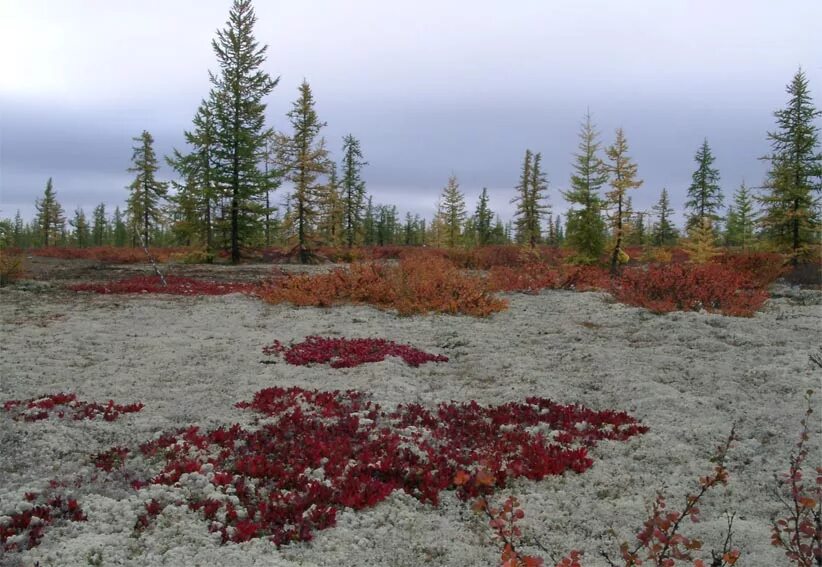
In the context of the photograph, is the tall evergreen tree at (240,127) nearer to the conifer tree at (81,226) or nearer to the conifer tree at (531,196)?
the conifer tree at (531,196)

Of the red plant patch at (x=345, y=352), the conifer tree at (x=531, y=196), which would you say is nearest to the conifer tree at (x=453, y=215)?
the conifer tree at (x=531, y=196)

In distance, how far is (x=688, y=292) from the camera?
14.8m

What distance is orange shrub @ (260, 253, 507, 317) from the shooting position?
14.8m

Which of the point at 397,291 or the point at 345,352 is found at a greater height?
the point at 397,291

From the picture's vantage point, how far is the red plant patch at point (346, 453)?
15.2 feet

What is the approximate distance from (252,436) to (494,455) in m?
2.80

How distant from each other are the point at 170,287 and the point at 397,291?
8511 mm

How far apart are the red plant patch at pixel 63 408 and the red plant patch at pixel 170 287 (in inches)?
424

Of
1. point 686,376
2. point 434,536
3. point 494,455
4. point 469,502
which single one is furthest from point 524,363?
point 434,536

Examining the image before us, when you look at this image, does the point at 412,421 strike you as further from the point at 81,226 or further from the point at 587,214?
the point at 81,226

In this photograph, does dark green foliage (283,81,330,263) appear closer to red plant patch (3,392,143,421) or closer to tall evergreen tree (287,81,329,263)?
tall evergreen tree (287,81,329,263)

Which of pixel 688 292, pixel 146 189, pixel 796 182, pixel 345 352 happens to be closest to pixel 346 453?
pixel 345 352

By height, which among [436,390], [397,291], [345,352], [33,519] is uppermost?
[397,291]

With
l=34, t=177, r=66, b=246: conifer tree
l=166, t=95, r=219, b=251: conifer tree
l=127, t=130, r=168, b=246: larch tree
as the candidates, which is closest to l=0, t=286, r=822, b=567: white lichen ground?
l=166, t=95, r=219, b=251: conifer tree
